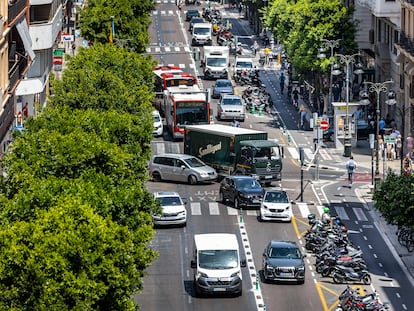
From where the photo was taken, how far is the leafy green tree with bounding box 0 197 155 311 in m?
42.5

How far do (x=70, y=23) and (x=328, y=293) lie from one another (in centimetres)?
9313

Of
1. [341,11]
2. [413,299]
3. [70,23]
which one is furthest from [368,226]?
[70,23]

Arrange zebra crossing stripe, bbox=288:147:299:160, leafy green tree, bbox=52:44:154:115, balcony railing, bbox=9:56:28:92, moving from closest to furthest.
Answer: leafy green tree, bbox=52:44:154:115 → balcony railing, bbox=9:56:28:92 → zebra crossing stripe, bbox=288:147:299:160

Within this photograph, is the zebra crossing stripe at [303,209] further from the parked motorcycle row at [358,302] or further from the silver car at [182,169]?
the parked motorcycle row at [358,302]

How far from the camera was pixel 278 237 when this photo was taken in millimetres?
74125

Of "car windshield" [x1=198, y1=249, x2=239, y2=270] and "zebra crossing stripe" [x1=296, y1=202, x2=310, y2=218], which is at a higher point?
"car windshield" [x1=198, y1=249, x2=239, y2=270]

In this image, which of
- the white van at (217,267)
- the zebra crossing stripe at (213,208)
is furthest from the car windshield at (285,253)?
the zebra crossing stripe at (213,208)

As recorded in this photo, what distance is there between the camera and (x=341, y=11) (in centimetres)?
11488

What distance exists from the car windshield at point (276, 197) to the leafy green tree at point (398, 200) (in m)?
9.99

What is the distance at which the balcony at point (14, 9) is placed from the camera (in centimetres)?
7731

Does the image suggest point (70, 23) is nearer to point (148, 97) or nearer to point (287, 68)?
point (287, 68)

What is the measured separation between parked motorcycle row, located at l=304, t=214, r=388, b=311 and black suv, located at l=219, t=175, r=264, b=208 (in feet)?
17.8

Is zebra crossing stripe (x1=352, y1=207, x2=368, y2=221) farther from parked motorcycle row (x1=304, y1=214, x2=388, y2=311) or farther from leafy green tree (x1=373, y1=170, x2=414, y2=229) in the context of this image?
leafy green tree (x1=373, y1=170, x2=414, y2=229)

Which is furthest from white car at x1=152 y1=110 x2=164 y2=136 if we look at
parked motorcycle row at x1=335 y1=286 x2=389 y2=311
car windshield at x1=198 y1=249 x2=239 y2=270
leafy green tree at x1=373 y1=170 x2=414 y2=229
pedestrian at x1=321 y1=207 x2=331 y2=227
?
parked motorcycle row at x1=335 y1=286 x2=389 y2=311
